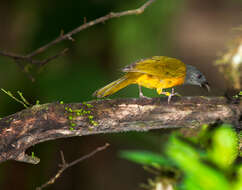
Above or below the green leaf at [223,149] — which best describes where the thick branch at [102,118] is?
below

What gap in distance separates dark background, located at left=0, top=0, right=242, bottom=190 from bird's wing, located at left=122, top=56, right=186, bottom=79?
1.70 metres

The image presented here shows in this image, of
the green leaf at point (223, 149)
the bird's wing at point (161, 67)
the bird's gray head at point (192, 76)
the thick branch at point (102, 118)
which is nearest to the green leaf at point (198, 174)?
the green leaf at point (223, 149)

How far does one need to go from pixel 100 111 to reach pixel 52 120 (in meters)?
0.29

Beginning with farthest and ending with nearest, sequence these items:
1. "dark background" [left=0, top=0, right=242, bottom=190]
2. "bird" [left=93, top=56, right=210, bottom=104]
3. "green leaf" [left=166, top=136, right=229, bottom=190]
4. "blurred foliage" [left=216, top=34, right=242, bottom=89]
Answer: "dark background" [left=0, top=0, right=242, bottom=190]
"blurred foliage" [left=216, top=34, right=242, bottom=89]
"bird" [left=93, top=56, right=210, bottom=104]
"green leaf" [left=166, top=136, right=229, bottom=190]

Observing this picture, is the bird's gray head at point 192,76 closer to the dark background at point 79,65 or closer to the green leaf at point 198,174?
the dark background at point 79,65

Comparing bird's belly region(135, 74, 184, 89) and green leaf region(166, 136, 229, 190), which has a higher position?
green leaf region(166, 136, 229, 190)

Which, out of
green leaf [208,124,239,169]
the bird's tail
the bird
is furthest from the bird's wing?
green leaf [208,124,239,169]

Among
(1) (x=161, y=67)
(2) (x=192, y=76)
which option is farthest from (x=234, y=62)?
(1) (x=161, y=67)

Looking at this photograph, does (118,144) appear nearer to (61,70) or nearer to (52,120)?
(61,70)

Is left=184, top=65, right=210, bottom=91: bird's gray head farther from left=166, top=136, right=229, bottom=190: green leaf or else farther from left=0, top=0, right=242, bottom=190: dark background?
left=166, top=136, right=229, bottom=190: green leaf

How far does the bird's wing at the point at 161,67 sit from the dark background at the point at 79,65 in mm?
1704

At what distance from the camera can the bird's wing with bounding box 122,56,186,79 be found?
8.38ft

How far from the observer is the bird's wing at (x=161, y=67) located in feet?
8.38

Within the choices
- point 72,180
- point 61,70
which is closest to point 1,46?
point 61,70
